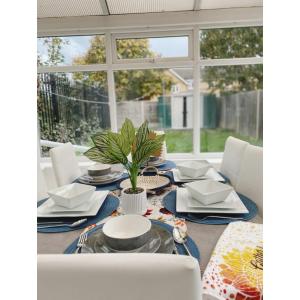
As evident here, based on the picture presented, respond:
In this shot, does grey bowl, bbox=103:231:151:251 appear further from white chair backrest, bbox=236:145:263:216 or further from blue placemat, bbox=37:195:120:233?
white chair backrest, bbox=236:145:263:216

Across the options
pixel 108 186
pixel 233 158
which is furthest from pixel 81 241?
pixel 233 158

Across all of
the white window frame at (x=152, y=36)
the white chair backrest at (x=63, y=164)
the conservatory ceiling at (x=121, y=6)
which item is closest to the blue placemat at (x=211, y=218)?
the white chair backrest at (x=63, y=164)

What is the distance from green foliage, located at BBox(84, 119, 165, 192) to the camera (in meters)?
0.92

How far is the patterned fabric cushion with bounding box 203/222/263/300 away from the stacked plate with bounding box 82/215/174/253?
5.5 inches

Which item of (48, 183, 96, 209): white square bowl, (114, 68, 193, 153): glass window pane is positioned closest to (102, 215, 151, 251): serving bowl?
(48, 183, 96, 209): white square bowl

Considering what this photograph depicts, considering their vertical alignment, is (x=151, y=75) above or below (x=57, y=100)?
above

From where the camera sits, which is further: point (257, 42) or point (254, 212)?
point (257, 42)

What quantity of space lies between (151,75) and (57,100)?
1184 mm

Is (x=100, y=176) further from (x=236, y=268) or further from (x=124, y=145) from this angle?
(x=236, y=268)

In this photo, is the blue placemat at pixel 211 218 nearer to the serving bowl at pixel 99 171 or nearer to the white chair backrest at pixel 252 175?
the white chair backrest at pixel 252 175

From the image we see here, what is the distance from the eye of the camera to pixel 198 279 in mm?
411
